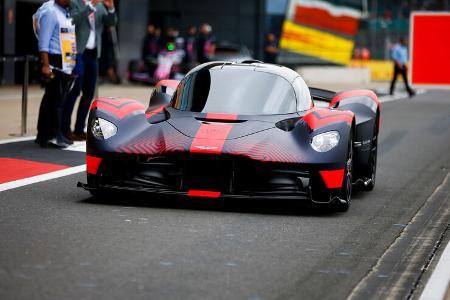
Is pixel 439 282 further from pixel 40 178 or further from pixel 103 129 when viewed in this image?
pixel 40 178

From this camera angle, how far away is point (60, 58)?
44.2ft

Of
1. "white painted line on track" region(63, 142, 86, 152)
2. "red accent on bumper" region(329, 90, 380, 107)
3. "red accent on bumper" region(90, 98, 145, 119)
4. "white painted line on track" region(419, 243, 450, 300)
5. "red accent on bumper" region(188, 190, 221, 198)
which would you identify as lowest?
"white painted line on track" region(63, 142, 86, 152)

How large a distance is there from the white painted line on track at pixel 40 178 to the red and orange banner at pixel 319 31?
3596 centimetres

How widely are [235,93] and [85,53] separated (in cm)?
562

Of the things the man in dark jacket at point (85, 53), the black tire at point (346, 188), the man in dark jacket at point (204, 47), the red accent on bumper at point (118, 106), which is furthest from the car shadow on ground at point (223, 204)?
the man in dark jacket at point (204, 47)

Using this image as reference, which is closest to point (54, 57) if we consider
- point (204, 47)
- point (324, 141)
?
point (324, 141)

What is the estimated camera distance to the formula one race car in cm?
880

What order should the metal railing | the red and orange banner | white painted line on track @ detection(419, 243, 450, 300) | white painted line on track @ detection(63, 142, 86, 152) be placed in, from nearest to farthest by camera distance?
white painted line on track @ detection(419, 243, 450, 300) → white painted line on track @ detection(63, 142, 86, 152) → the metal railing → the red and orange banner

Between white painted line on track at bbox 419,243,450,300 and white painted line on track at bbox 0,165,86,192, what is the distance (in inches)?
164

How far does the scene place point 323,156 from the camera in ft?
29.2

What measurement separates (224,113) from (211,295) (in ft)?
12.0

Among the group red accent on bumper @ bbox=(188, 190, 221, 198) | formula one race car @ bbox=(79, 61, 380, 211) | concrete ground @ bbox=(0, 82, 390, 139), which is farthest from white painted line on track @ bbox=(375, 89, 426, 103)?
red accent on bumper @ bbox=(188, 190, 221, 198)

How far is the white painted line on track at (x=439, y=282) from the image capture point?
609cm

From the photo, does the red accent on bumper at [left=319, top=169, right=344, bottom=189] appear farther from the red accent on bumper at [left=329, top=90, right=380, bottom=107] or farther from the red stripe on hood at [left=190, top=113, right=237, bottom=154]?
the red accent on bumper at [left=329, top=90, right=380, bottom=107]
